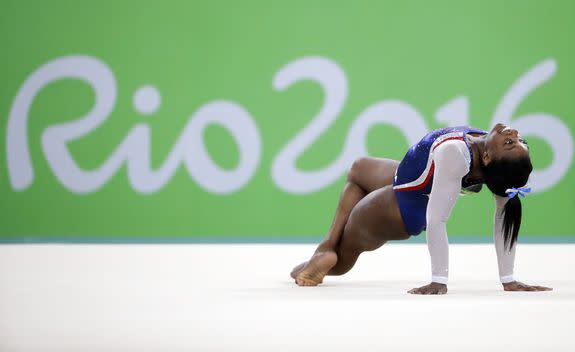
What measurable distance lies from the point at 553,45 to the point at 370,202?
11.5 ft

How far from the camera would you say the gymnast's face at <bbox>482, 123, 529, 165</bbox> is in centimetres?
271

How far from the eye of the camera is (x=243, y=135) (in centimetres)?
604

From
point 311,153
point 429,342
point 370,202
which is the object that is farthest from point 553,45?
point 429,342

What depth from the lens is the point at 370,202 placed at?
10.1ft

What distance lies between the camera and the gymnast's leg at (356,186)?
3.18 m

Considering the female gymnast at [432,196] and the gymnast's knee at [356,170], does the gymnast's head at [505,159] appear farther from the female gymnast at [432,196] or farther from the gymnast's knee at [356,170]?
the gymnast's knee at [356,170]

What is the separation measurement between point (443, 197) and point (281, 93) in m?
3.46

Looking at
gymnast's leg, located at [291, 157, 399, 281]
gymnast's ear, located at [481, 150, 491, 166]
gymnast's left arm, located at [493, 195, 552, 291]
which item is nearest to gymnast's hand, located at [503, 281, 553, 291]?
gymnast's left arm, located at [493, 195, 552, 291]

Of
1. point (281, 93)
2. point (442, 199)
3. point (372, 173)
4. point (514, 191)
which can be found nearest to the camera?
point (442, 199)

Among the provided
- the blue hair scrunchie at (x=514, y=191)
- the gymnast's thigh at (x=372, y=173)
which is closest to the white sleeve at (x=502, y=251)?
the blue hair scrunchie at (x=514, y=191)

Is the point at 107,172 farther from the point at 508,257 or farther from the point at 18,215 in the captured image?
the point at 508,257

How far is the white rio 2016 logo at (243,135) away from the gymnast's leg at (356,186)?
270 centimetres

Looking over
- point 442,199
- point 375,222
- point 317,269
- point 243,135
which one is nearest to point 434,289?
point 442,199

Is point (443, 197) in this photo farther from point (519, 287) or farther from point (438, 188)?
point (519, 287)
